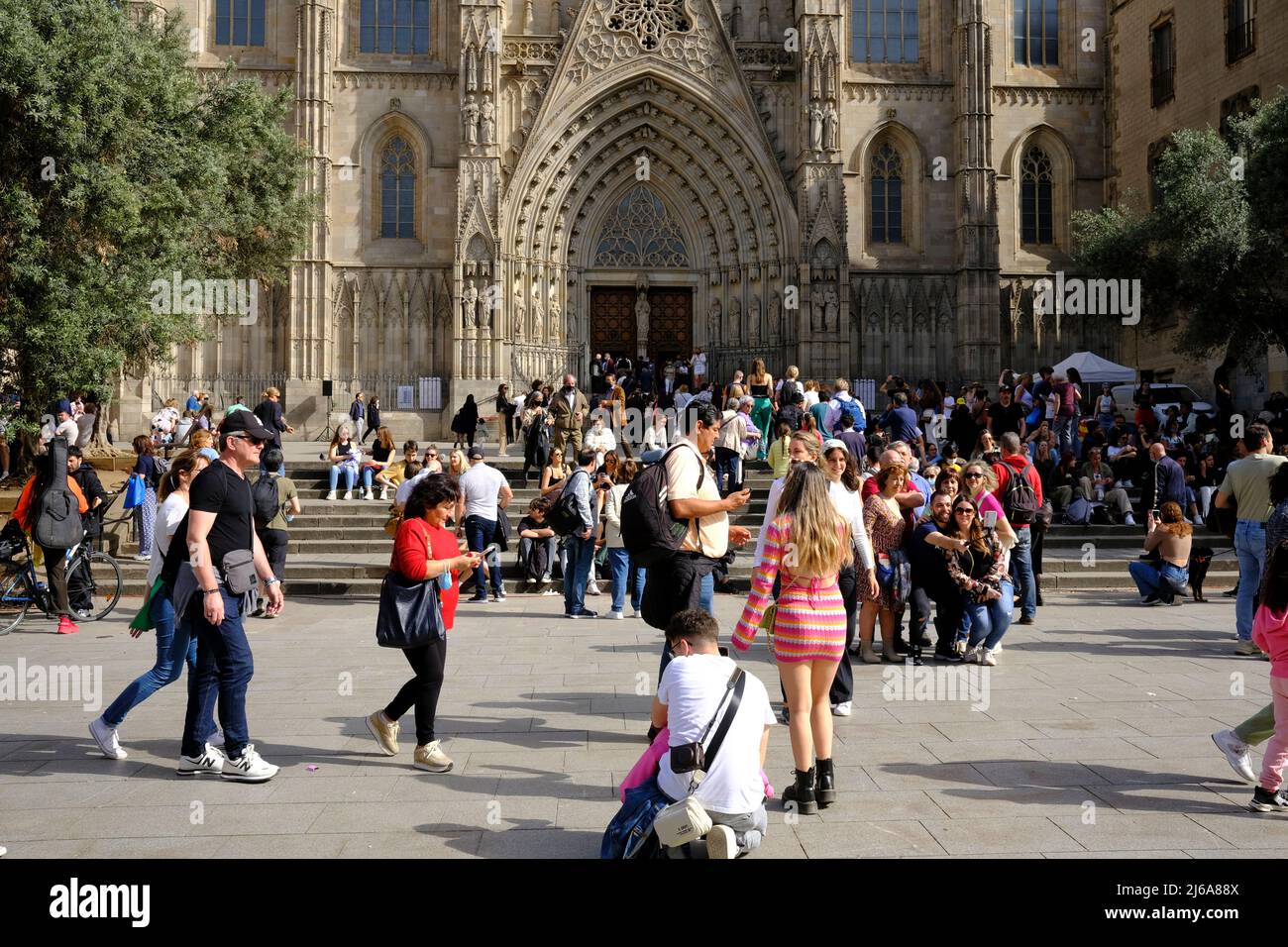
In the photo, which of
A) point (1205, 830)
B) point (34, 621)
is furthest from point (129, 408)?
point (1205, 830)

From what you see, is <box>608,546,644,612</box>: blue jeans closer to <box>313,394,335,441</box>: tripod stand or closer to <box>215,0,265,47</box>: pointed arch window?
<box>313,394,335,441</box>: tripod stand

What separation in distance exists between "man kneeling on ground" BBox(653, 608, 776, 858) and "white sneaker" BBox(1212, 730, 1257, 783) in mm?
2828

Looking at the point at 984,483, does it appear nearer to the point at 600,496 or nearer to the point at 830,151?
the point at 600,496

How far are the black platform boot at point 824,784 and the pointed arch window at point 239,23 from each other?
1172 inches

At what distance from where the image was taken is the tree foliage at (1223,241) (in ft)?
69.9

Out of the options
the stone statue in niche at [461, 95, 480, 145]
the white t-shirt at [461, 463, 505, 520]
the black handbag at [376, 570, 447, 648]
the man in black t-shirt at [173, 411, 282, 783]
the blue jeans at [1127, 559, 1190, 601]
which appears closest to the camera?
the man in black t-shirt at [173, 411, 282, 783]

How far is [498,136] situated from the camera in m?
29.2

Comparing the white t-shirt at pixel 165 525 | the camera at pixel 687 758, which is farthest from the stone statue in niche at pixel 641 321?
the camera at pixel 687 758

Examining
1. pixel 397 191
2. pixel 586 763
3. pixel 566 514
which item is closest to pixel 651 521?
pixel 586 763

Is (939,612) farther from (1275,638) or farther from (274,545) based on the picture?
(274,545)

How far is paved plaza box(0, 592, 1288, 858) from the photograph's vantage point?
5281mm

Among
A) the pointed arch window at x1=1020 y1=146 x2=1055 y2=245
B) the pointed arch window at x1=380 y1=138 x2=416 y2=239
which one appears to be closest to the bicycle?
the pointed arch window at x1=380 y1=138 x2=416 y2=239

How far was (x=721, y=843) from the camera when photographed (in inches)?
181

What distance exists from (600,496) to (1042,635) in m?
5.84
